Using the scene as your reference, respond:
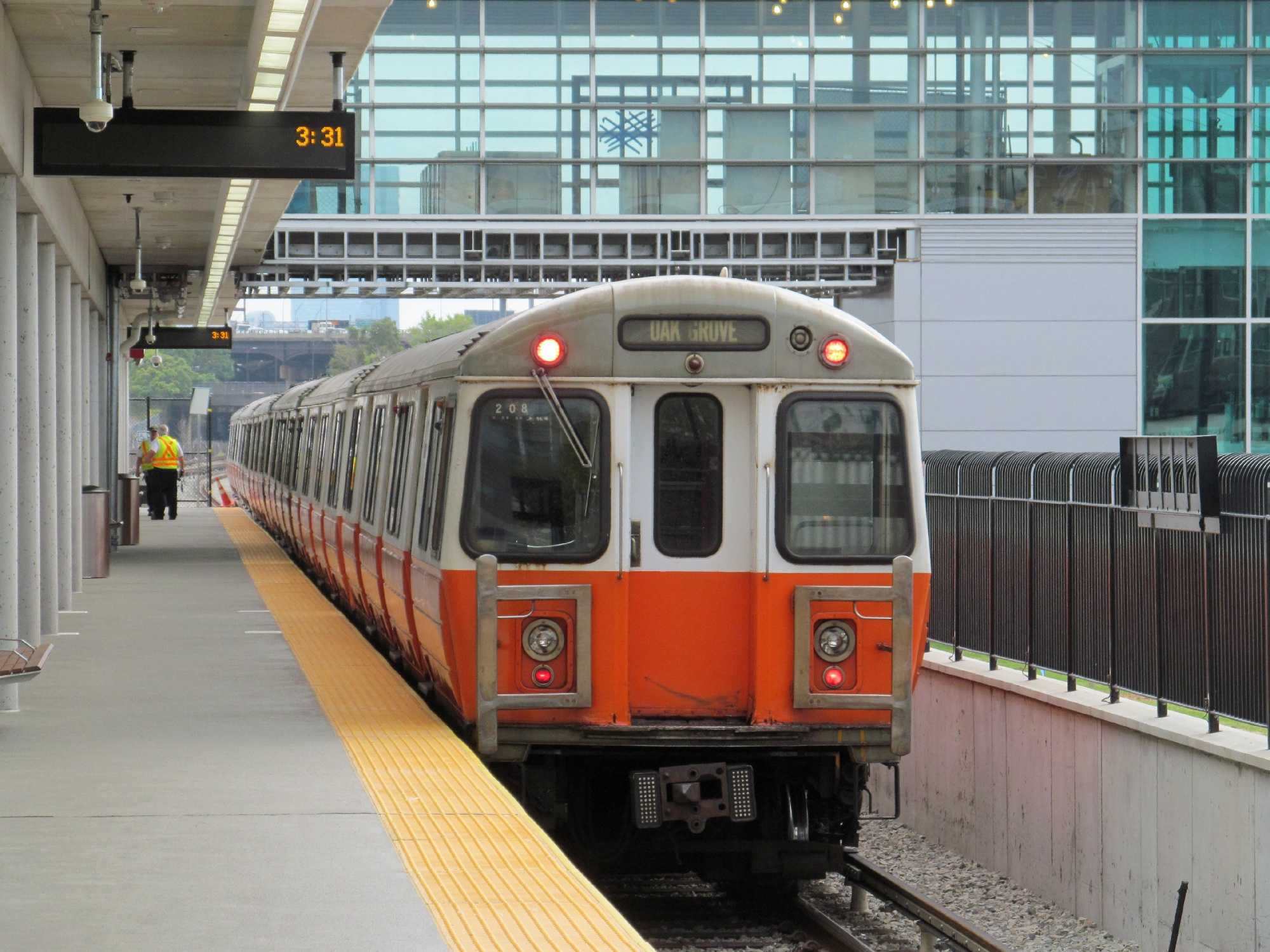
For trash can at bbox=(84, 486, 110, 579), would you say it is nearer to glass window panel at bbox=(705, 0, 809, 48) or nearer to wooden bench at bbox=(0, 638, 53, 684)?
wooden bench at bbox=(0, 638, 53, 684)

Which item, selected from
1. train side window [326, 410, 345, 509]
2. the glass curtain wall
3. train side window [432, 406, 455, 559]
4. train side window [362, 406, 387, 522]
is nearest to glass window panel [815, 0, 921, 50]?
the glass curtain wall

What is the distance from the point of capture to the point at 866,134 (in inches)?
1224

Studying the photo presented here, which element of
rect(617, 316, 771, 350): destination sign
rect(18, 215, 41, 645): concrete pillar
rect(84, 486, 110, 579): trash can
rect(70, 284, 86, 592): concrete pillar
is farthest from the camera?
rect(84, 486, 110, 579): trash can

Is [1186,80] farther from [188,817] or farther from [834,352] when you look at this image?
[188,817]

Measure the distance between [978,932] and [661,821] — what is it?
5.61 feet

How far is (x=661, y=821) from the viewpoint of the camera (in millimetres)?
8508

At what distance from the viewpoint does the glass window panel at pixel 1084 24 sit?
3095 centimetres

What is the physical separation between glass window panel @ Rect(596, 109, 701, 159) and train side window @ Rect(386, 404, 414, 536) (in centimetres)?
2024

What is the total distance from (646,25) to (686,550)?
24.2 metres

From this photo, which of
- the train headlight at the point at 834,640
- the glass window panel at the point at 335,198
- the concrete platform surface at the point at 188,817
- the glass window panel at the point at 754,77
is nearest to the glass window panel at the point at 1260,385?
the glass window panel at the point at 754,77

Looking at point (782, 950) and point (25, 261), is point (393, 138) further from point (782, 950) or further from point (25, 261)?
point (782, 950)

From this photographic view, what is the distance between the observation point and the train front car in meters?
8.47

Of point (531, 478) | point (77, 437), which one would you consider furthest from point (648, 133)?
point (531, 478)

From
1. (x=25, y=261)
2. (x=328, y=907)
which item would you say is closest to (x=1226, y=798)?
(x=328, y=907)
